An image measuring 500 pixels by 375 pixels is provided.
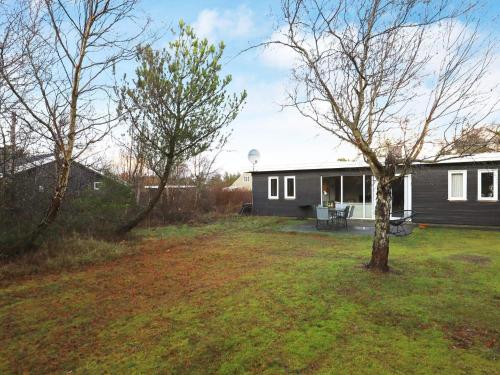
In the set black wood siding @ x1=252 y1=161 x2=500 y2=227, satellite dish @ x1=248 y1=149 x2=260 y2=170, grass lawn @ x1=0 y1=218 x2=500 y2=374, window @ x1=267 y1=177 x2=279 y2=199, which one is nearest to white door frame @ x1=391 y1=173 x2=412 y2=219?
black wood siding @ x1=252 y1=161 x2=500 y2=227

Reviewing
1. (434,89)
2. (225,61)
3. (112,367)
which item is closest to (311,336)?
(112,367)

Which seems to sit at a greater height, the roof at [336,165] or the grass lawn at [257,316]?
the roof at [336,165]

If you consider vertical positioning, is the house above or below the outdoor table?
above

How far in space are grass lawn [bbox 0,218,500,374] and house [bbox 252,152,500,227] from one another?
5517 mm

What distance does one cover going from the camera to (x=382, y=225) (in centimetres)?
577

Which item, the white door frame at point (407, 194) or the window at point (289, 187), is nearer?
the white door frame at point (407, 194)

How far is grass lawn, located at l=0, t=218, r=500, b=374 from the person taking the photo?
3.07 meters

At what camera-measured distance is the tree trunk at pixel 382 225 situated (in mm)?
5730

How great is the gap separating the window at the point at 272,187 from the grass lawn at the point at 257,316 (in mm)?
10534

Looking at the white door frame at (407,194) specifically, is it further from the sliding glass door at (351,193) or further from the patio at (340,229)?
the patio at (340,229)

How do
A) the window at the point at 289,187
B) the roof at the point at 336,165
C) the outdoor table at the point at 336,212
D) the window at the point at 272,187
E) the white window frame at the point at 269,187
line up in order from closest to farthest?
the roof at the point at 336,165, the outdoor table at the point at 336,212, the window at the point at 289,187, the white window frame at the point at 269,187, the window at the point at 272,187

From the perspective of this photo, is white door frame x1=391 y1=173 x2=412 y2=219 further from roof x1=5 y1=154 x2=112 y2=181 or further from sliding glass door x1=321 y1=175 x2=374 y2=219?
roof x1=5 y1=154 x2=112 y2=181

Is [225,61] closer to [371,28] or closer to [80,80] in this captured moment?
[80,80]

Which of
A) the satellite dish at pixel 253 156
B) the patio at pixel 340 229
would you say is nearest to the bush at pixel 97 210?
the patio at pixel 340 229
